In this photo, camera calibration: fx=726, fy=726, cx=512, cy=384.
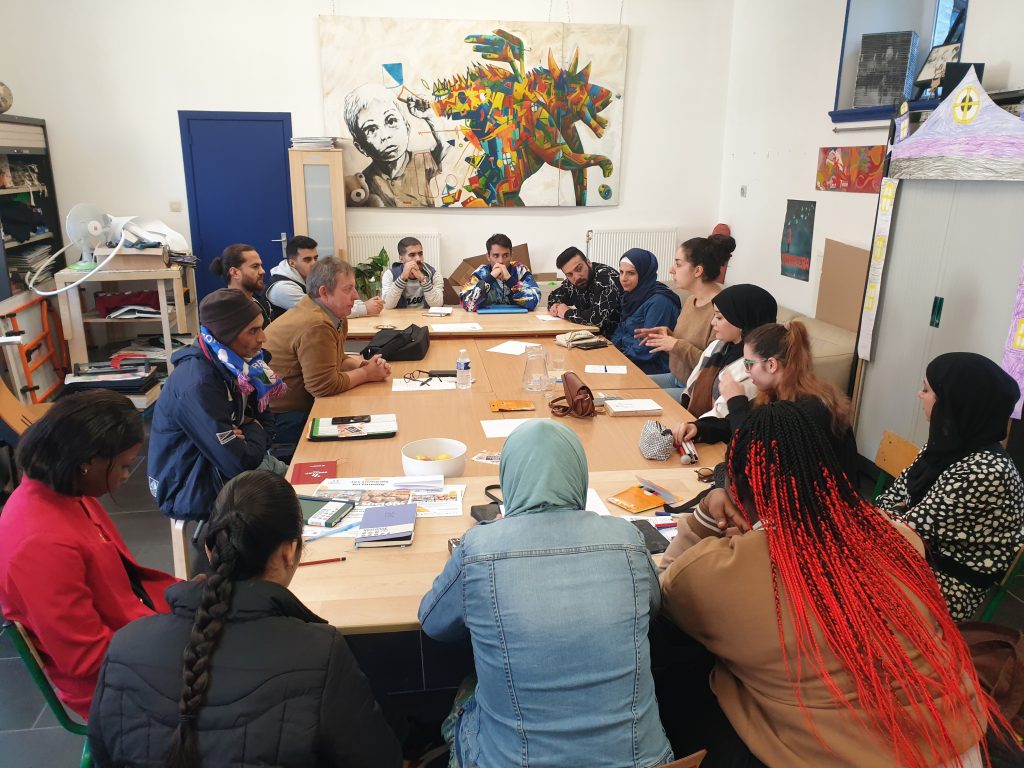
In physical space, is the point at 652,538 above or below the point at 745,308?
below

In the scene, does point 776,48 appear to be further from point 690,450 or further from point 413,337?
point 690,450

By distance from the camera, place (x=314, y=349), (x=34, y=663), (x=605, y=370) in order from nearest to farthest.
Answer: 1. (x=34, y=663)
2. (x=314, y=349)
3. (x=605, y=370)

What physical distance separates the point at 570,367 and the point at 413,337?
95 cm

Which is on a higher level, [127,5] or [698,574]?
[127,5]

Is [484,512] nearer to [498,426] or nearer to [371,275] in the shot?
[498,426]

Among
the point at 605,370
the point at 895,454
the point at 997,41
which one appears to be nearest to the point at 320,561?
the point at 605,370

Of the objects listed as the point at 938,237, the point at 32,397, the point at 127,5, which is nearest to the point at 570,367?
the point at 938,237

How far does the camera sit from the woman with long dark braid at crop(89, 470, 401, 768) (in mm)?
1247

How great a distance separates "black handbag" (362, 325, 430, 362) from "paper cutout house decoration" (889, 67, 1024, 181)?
279cm

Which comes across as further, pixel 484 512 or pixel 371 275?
pixel 371 275

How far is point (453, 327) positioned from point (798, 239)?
10.1 ft

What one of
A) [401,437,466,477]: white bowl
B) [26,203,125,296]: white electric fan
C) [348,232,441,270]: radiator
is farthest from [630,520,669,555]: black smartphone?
[348,232,441,270]: radiator

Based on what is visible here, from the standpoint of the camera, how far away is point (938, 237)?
366 centimetres

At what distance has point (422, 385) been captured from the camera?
373 centimetres
